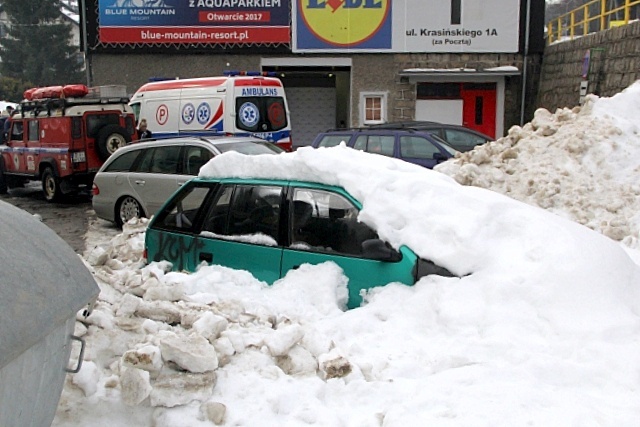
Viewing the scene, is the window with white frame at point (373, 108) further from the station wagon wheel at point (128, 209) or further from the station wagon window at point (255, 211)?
the station wagon window at point (255, 211)

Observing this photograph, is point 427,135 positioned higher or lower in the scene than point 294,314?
higher

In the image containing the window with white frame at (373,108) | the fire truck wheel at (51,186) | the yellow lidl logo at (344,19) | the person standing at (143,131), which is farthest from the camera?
the window with white frame at (373,108)

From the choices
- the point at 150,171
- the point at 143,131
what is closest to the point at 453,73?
the point at 143,131

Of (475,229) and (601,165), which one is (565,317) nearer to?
(475,229)

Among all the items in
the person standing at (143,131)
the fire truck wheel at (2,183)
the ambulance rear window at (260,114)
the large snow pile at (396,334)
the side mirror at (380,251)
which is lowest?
the fire truck wheel at (2,183)

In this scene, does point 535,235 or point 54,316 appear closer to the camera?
point 54,316

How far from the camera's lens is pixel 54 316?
99.3 inches

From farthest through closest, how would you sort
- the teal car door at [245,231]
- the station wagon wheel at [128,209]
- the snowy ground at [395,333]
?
the station wagon wheel at [128,209], the teal car door at [245,231], the snowy ground at [395,333]

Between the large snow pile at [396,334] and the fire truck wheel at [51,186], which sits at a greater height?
the large snow pile at [396,334]

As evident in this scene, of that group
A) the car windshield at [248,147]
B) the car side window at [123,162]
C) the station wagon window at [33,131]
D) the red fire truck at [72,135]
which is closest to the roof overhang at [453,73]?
the red fire truck at [72,135]

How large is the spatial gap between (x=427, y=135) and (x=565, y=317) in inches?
368

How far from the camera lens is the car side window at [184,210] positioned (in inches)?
240

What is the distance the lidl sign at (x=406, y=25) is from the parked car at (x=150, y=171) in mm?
12100

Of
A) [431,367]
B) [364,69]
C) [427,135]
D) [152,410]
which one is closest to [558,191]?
[427,135]
